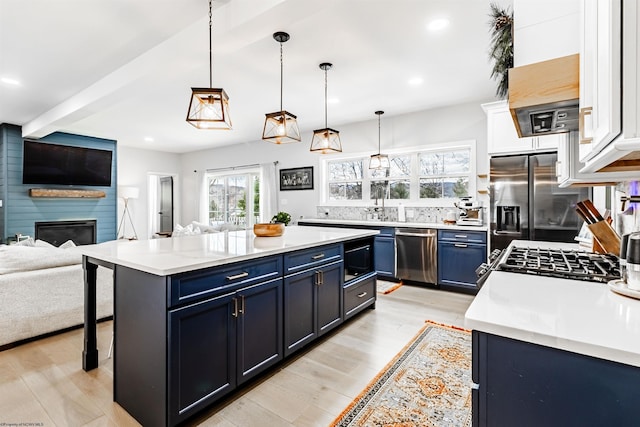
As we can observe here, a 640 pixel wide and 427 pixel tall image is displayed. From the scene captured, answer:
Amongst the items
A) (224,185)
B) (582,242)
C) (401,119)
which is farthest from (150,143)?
(582,242)

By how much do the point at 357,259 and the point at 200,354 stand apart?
187cm

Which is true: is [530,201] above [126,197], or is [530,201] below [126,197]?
below

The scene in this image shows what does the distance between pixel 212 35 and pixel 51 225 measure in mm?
6023

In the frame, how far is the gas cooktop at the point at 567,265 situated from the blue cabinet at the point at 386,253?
2876mm

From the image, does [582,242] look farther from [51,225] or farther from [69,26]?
[51,225]

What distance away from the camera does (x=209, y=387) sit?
5.74 feet

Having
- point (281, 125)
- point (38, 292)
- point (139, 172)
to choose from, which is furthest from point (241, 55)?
point (139, 172)

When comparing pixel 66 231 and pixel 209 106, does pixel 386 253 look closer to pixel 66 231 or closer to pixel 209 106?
pixel 209 106

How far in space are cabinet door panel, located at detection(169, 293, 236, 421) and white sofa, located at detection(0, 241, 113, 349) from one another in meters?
2.02

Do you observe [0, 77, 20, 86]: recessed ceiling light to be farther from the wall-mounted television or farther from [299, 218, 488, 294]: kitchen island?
[299, 218, 488, 294]: kitchen island

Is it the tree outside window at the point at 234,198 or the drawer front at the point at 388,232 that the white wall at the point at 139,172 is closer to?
the tree outside window at the point at 234,198

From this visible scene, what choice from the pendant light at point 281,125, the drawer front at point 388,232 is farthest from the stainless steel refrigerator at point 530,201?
the pendant light at point 281,125

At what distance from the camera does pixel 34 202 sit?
A: 608 centimetres

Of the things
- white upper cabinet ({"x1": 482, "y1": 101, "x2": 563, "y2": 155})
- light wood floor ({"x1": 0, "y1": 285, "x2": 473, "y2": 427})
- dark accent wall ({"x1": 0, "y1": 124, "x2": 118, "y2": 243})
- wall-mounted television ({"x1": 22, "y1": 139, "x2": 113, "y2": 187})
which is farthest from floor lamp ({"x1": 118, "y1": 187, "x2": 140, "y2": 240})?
white upper cabinet ({"x1": 482, "y1": 101, "x2": 563, "y2": 155})
